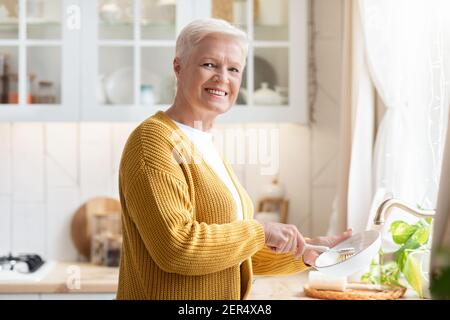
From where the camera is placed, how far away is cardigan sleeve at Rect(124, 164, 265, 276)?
3.62 feet

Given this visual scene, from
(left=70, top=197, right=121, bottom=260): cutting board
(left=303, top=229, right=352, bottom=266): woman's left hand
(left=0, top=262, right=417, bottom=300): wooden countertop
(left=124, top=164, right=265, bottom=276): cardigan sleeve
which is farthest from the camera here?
(left=70, top=197, right=121, bottom=260): cutting board

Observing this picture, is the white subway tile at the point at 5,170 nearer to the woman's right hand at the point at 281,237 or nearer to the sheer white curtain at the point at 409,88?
the sheer white curtain at the point at 409,88

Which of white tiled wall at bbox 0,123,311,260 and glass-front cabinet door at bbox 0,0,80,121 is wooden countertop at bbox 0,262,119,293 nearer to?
white tiled wall at bbox 0,123,311,260

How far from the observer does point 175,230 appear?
1102mm

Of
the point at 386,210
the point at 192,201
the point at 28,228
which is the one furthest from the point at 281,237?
the point at 28,228

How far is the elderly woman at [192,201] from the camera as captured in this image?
1114 millimetres

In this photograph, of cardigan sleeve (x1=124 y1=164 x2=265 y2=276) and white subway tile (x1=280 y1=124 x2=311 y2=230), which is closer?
cardigan sleeve (x1=124 y1=164 x2=265 y2=276)

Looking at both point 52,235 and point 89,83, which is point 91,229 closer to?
point 52,235

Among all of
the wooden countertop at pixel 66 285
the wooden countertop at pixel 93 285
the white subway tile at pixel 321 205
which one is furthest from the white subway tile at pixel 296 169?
the wooden countertop at pixel 66 285

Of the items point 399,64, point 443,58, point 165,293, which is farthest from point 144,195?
point 399,64

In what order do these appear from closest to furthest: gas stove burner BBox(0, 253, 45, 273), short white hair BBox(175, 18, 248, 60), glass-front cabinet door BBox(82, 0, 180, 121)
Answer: short white hair BBox(175, 18, 248, 60)
gas stove burner BBox(0, 253, 45, 273)
glass-front cabinet door BBox(82, 0, 180, 121)

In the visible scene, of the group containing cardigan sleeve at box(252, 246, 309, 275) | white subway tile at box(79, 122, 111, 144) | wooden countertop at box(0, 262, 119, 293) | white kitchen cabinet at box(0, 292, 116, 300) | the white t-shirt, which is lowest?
white kitchen cabinet at box(0, 292, 116, 300)

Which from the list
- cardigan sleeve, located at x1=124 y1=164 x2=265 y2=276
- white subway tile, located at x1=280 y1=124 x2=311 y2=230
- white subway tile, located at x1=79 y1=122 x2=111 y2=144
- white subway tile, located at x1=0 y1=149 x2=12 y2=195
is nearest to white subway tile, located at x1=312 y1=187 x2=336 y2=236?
white subway tile, located at x1=280 y1=124 x2=311 y2=230
